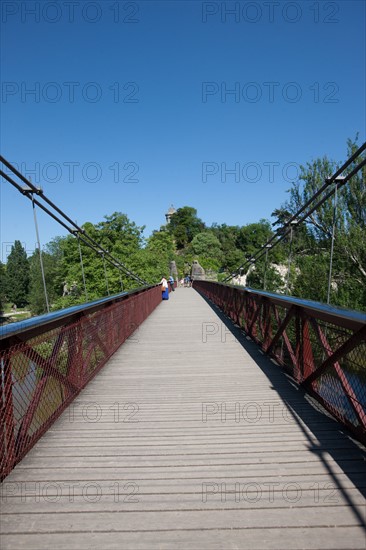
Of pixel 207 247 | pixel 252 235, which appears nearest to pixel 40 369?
pixel 207 247

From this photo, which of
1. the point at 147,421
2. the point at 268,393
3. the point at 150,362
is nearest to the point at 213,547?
the point at 147,421

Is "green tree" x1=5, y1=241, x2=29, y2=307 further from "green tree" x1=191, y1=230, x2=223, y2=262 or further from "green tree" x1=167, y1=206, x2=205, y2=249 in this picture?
"green tree" x1=191, y1=230, x2=223, y2=262

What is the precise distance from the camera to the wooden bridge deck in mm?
1899

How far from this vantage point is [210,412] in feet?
11.7

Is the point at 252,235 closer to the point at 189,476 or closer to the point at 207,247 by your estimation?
the point at 207,247

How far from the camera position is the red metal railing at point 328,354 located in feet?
9.42

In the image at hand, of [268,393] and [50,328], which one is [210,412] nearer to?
[268,393]

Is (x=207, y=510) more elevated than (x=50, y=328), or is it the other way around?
(x=50, y=328)

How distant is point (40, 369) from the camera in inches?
120

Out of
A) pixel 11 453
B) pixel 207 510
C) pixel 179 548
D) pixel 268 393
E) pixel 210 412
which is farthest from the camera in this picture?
pixel 268 393

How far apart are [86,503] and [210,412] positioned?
1592 millimetres

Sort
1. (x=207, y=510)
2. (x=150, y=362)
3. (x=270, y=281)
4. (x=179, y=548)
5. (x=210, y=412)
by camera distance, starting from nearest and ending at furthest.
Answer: (x=179, y=548)
(x=207, y=510)
(x=210, y=412)
(x=150, y=362)
(x=270, y=281)

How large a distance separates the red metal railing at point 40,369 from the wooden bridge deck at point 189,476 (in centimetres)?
12

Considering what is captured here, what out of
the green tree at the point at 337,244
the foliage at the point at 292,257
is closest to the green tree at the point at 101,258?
the foliage at the point at 292,257
